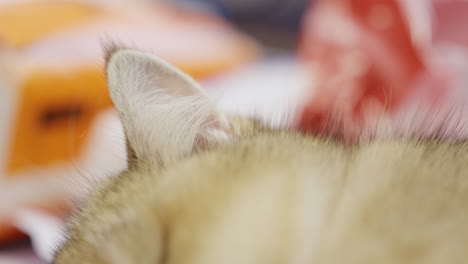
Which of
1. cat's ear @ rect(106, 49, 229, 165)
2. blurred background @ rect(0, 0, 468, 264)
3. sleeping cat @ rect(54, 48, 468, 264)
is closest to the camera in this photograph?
sleeping cat @ rect(54, 48, 468, 264)

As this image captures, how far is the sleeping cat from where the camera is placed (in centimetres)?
47

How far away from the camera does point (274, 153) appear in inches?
21.1

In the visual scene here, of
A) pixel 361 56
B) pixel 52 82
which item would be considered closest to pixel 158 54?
pixel 52 82

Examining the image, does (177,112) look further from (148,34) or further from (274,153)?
(148,34)

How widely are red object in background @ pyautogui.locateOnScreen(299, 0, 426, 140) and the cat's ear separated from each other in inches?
18.6

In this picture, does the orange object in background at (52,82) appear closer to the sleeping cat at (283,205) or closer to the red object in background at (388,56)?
the red object in background at (388,56)

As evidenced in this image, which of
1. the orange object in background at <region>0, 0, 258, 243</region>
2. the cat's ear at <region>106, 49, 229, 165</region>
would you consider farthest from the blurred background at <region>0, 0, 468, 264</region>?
the cat's ear at <region>106, 49, 229, 165</region>

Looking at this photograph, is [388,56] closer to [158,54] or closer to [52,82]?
[158,54]

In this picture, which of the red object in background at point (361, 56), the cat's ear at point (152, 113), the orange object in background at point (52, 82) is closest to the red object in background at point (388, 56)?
the red object in background at point (361, 56)

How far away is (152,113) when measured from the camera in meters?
0.62

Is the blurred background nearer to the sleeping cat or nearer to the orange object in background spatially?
the orange object in background

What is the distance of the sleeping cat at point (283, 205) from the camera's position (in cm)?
47

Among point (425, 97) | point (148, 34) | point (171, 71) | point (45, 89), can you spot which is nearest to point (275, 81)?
point (148, 34)

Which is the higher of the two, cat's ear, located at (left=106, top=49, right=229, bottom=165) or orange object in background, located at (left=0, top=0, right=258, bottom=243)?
cat's ear, located at (left=106, top=49, right=229, bottom=165)
